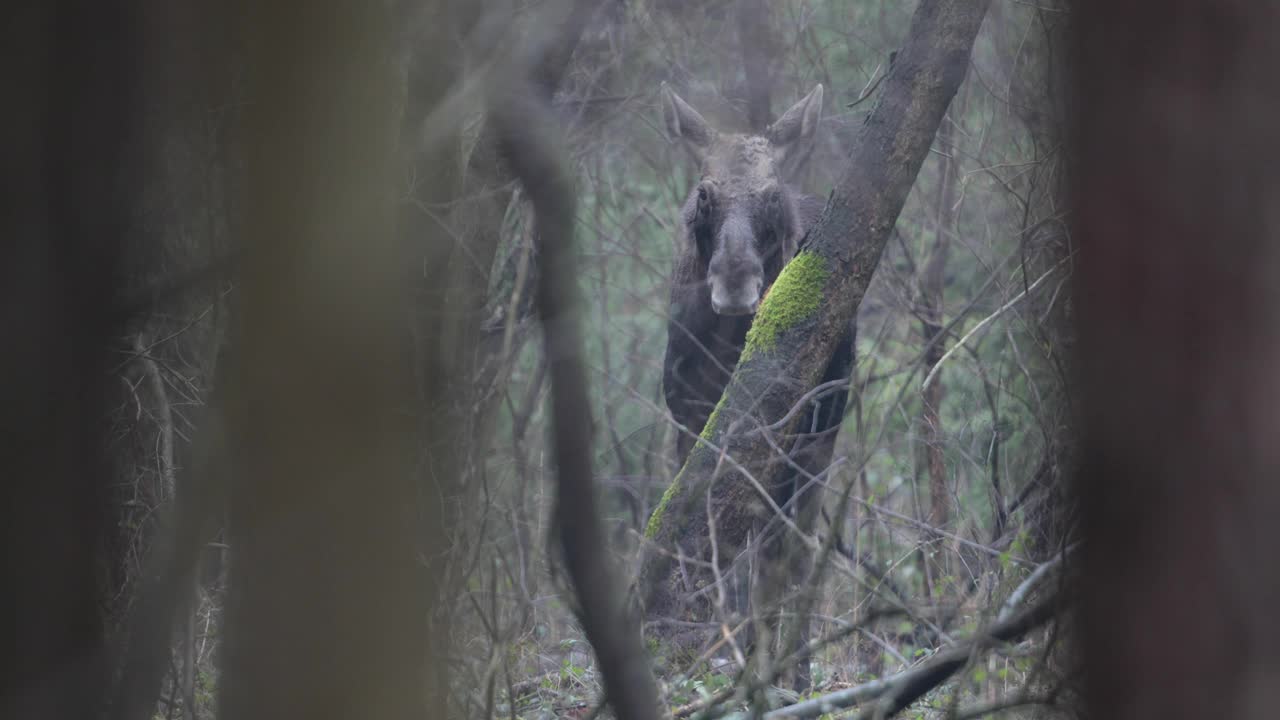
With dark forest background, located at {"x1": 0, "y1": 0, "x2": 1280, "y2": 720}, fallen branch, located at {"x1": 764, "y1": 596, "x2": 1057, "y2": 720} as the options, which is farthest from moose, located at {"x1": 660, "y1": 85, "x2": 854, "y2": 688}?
dark forest background, located at {"x1": 0, "y1": 0, "x2": 1280, "y2": 720}

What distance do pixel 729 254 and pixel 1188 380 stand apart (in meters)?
4.41

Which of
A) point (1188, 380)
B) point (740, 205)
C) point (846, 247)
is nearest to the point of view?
point (1188, 380)

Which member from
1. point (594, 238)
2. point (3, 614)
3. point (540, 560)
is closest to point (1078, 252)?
point (3, 614)

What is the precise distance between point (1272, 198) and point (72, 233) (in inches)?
52.7

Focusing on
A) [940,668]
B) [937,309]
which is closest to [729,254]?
[937,309]

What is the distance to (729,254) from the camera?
17.8 feet

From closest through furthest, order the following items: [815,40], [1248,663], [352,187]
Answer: [1248,663] < [352,187] < [815,40]

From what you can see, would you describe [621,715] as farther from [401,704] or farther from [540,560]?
[540,560]

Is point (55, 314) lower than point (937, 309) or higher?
lower

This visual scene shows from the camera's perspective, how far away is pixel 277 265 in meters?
1.29

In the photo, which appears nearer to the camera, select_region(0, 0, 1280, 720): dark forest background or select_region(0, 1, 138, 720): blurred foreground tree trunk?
select_region(0, 0, 1280, 720): dark forest background

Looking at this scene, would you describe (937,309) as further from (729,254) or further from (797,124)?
(729,254)

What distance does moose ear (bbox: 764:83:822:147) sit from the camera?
234 inches

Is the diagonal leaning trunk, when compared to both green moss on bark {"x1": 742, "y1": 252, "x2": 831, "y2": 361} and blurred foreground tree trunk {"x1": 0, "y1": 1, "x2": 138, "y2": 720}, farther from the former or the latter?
blurred foreground tree trunk {"x1": 0, "y1": 1, "x2": 138, "y2": 720}
